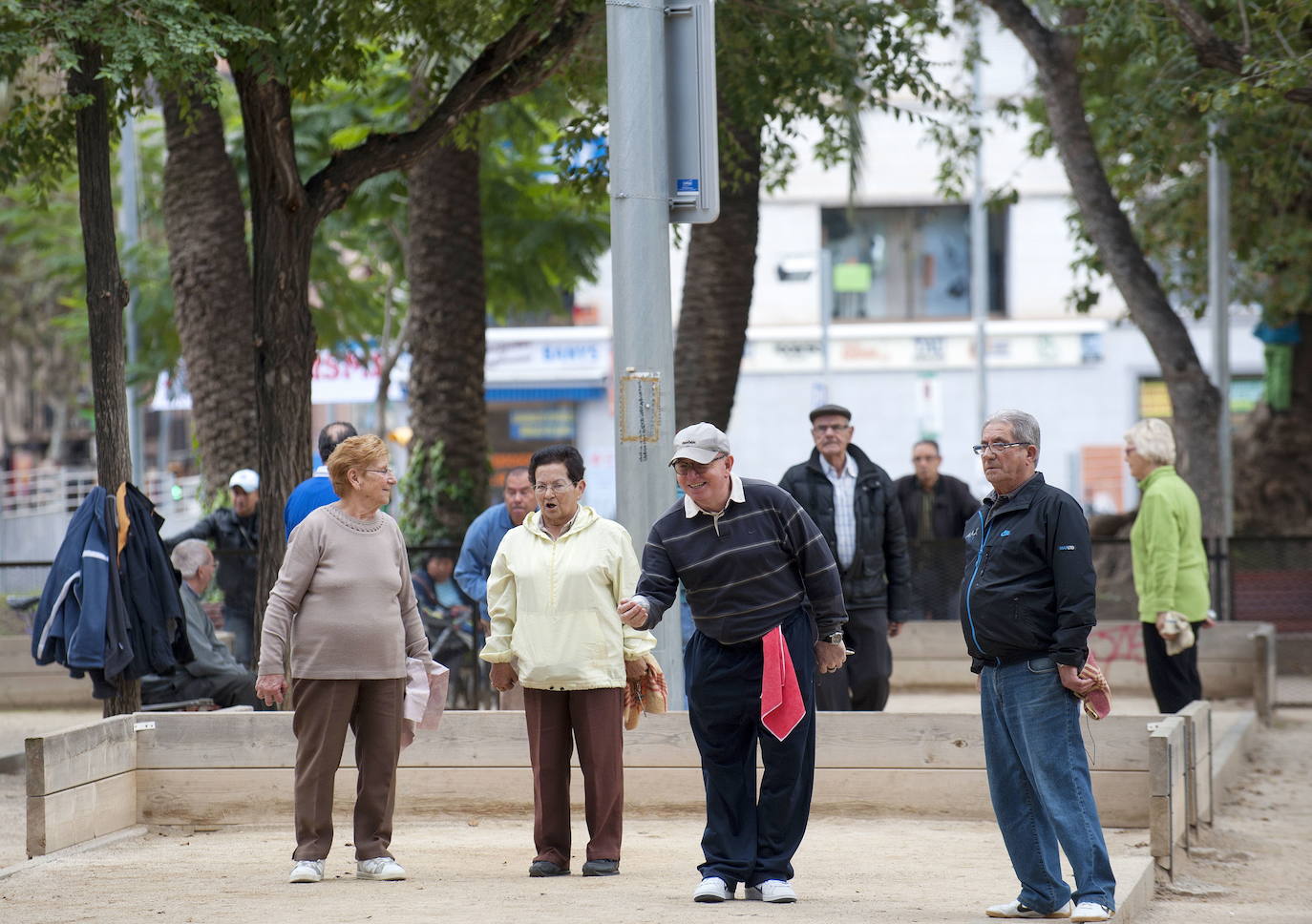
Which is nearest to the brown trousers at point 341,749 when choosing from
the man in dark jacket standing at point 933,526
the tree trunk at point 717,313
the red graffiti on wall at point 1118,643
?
the man in dark jacket standing at point 933,526

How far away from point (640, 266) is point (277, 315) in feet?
7.65

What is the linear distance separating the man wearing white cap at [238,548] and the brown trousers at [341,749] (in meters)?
6.54

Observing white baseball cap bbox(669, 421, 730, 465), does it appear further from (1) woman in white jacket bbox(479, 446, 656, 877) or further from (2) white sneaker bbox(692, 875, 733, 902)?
(2) white sneaker bbox(692, 875, 733, 902)

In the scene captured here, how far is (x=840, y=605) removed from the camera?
639 cm

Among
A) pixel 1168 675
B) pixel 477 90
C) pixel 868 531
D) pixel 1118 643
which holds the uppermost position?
pixel 477 90

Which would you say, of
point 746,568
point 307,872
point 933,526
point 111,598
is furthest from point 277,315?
point 933,526

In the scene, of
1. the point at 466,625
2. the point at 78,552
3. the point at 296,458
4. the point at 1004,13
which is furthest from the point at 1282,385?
the point at 78,552

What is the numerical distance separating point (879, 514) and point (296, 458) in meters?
3.07

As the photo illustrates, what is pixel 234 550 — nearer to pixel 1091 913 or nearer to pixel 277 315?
pixel 277 315

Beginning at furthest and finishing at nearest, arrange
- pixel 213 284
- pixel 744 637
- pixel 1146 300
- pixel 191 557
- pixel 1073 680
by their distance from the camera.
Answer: pixel 1146 300 → pixel 213 284 → pixel 191 557 → pixel 744 637 → pixel 1073 680

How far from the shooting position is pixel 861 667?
937cm

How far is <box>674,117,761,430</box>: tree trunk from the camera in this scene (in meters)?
15.6

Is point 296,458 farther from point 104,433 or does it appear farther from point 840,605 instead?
point 840,605

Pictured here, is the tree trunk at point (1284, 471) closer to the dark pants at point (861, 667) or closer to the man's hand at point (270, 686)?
the dark pants at point (861, 667)
